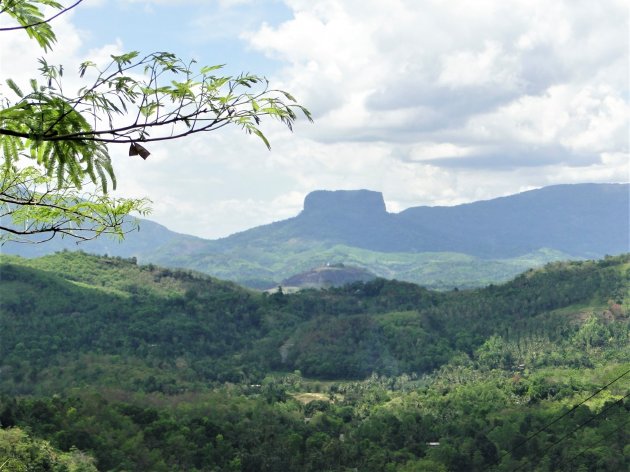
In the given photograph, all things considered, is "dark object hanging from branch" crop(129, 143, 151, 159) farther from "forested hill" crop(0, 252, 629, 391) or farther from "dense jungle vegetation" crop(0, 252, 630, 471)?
"forested hill" crop(0, 252, 629, 391)

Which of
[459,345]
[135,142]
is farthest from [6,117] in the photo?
[459,345]

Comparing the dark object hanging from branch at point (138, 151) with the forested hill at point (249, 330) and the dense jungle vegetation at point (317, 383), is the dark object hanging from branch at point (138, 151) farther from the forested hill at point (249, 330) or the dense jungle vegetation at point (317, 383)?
the forested hill at point (249, 330)

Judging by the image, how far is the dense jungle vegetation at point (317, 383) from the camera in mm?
80250

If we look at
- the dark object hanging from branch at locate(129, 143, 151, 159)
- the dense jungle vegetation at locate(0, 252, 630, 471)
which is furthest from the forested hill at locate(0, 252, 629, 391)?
the dark object hanging from branch at locate(129, 143, 151, 159)

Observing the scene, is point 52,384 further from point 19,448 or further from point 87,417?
point 19,448

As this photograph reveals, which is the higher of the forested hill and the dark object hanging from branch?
the dark object hanging from branch

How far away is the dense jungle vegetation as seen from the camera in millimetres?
80250

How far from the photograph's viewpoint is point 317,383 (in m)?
156

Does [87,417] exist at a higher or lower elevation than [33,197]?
lower

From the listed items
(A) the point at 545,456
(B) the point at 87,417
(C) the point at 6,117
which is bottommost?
(A) the point at 545,456

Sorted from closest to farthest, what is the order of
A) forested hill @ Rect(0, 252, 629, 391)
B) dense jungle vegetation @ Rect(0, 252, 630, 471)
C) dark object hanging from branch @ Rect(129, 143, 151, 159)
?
dark object hanging from branch @ Rect(129, 143, 151, 159), dense jungle vegetation @ Rect(0, 252, 630, 471), forested hill @ Rect(0, 252, 629, 391)

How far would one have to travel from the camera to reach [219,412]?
10269 cm

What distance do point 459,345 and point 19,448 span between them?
412 feet

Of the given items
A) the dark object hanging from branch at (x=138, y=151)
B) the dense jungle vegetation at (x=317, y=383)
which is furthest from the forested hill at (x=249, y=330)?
the dark object hanging from branch at (x=138, y=151)
